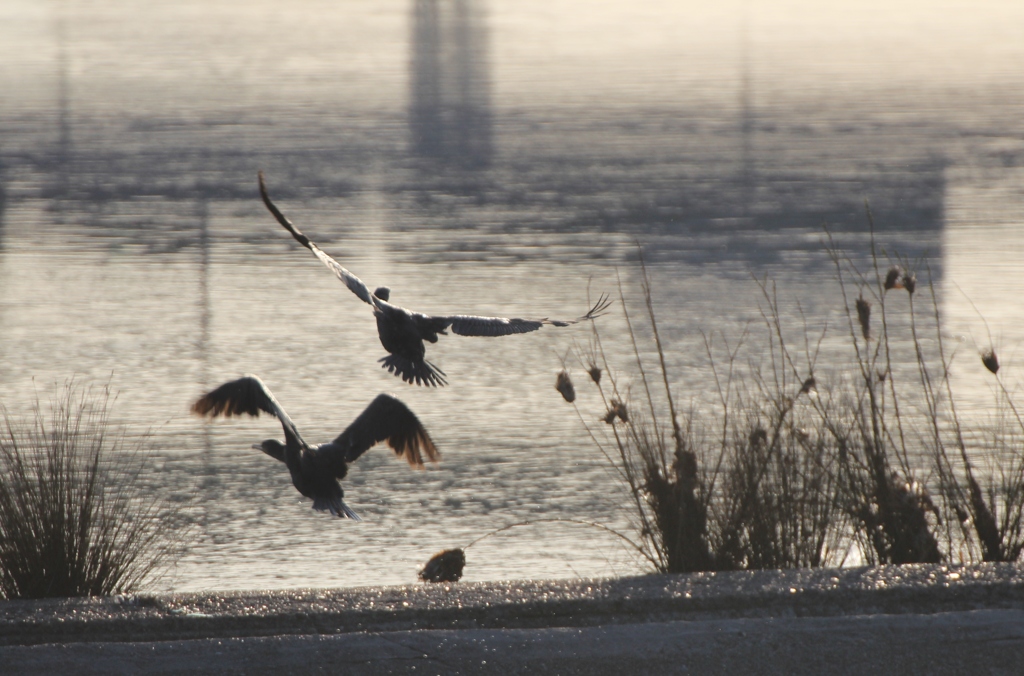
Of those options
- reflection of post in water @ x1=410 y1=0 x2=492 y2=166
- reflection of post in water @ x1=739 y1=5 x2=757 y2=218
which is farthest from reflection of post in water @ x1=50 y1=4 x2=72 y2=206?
reflection of post in water @ x1=739 y1=5 x2=757 y2=218

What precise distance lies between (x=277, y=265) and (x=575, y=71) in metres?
10.2

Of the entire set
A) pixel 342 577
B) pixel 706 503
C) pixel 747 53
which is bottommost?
pixel 342 577

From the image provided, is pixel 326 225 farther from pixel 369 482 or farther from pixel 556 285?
pixel 369 482

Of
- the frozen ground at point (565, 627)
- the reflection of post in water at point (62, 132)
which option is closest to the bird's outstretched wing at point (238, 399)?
the frozen ground at point (565, 627)

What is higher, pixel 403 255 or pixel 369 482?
pixel 403 255

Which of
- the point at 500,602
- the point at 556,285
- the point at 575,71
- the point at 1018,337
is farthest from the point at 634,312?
the point at 575,71

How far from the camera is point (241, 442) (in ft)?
19.3

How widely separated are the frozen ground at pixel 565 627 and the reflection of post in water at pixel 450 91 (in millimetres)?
9395

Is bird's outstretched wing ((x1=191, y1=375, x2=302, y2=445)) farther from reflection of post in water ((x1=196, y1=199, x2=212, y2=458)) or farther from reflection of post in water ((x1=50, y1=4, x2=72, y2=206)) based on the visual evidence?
reflection of post in water ((x1=50, y1=4, x2=72, y2=206))

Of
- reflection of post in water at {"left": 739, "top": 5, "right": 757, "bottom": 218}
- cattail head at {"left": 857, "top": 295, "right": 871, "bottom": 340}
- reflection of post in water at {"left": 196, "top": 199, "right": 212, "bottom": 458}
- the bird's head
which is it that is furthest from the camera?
reflection of post in water at {"left": 739, "top": 5, "right": 757, "bottom": 218}

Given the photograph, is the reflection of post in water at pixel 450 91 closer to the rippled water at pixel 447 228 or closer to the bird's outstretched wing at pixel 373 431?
the rippled water at pixel 447 228

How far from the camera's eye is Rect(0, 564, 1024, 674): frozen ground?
3.20 m

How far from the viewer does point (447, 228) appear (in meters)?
10.1

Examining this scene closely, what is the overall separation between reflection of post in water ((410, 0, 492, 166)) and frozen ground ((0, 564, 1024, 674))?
9.39m
